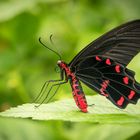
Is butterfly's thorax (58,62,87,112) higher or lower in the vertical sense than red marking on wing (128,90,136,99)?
higher

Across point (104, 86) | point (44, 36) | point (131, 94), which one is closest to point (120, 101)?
point (131, 94)

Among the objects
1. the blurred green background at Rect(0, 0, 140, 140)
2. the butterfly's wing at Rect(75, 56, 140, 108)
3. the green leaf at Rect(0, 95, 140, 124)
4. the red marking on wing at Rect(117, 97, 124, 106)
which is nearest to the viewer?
the green leaf at Rect(0, 95, 140, 124)

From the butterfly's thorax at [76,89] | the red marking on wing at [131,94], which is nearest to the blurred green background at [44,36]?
the butterfly's thorax at [76,89]

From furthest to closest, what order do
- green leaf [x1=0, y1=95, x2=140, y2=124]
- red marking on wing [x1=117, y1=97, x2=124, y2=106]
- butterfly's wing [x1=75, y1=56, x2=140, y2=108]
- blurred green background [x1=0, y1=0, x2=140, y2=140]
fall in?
1. blurred green background [x1=0, y1=0, x2=140, y2=140]
2. butterfly's wing [x1=75, y1=56, x2=140, y2=108]
3. red marking on wing [x1=117, y1=97, x2=124, y2=106]
4. green leaf [x1=0, y1=95, x2=140, y2=124]

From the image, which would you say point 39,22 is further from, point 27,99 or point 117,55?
point 117,55

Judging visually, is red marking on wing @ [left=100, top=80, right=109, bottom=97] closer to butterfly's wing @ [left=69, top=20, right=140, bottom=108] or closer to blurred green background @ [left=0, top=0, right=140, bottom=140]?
butterfly's wing @ [left=69, top=20, right=140, bottom=108]

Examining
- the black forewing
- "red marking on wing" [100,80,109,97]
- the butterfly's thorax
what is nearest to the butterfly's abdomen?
the butterfly's thorax
